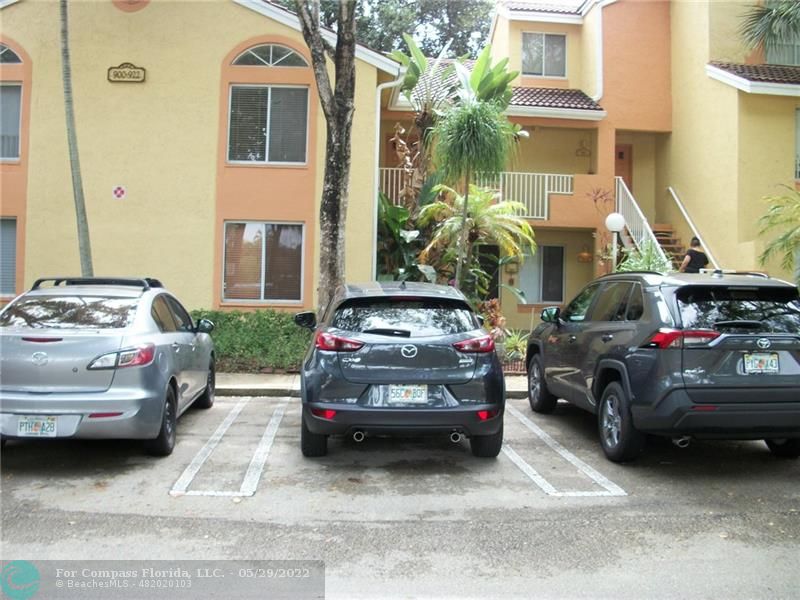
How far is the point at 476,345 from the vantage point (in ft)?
17.8

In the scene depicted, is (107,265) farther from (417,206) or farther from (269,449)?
(269,449)

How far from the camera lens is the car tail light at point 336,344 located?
5305 mm

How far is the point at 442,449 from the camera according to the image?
6.30 metres

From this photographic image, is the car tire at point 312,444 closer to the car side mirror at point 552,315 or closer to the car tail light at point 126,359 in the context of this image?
the car tail light at point 126,359

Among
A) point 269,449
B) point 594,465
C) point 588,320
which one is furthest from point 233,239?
point 594,465

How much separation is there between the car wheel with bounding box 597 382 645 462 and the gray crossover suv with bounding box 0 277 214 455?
3962 mm

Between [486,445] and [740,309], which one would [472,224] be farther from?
[740,309]

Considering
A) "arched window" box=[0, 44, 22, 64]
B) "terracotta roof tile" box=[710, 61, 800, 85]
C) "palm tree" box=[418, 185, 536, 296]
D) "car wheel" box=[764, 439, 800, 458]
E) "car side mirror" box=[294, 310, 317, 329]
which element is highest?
"terracotta roof tile" box=[710, 61, 800, 85]

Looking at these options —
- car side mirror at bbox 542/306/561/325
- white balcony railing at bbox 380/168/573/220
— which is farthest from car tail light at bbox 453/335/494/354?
white balcony railing at bbox 380/168/573/220

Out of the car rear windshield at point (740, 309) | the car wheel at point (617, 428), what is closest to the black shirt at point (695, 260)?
the car rear windshield at point (740, 309)

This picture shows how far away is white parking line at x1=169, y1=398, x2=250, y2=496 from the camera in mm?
5088

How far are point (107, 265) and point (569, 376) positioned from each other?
30.1 ft

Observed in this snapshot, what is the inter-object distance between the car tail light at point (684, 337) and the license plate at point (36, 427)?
4.88m

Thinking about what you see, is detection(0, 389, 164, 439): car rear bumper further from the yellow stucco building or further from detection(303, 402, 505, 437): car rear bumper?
the yellow stucco building
